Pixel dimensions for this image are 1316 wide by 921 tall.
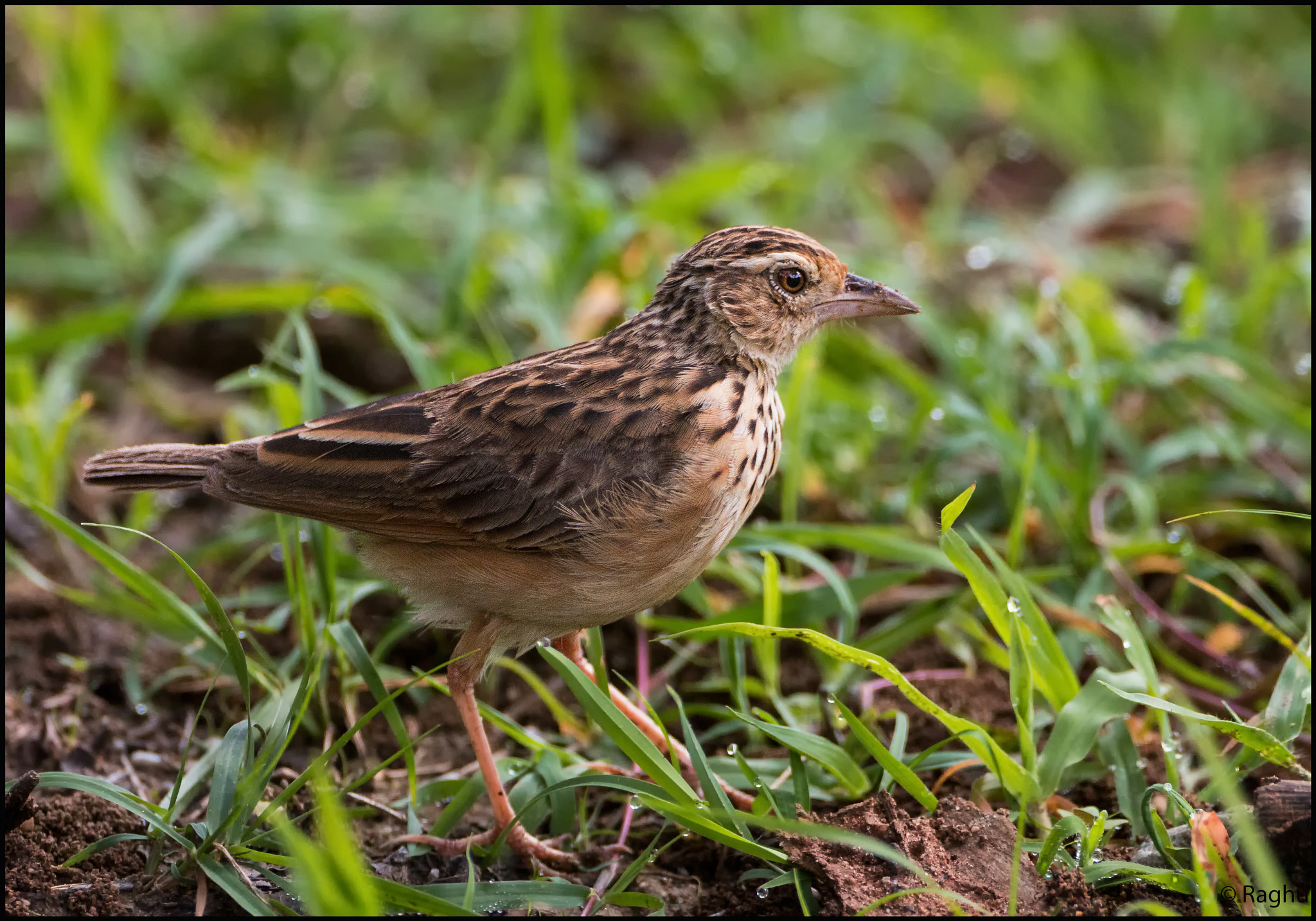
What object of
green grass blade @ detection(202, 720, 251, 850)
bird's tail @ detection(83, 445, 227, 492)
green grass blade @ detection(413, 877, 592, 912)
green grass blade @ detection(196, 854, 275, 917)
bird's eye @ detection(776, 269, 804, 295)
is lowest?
green grass blade @ detection(413, 877, 592, 912)

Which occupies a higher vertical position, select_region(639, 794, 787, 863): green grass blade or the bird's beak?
the bird's beak

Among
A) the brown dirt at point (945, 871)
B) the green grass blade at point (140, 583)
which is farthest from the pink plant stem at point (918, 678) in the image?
the green grass blade at point (140, 583)

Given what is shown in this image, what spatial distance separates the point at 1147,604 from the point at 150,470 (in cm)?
346

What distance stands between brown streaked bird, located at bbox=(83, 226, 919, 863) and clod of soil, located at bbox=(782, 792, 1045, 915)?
748 mm

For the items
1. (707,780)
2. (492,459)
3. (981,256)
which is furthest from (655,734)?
(981,256)

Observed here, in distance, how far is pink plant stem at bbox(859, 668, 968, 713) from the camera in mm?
4453

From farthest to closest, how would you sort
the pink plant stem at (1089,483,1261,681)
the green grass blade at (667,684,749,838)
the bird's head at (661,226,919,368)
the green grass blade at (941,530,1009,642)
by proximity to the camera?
the pink plant stem at (1089,483,1261,681) → the bird's head at (661,226,919,368) → the green grass blade at (667,684,749,838) → the green grass blade at (941,530,1009,642)

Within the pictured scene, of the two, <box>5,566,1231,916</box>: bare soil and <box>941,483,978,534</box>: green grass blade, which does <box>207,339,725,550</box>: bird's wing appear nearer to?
<box>941,483,978,534</box>: green grass blade

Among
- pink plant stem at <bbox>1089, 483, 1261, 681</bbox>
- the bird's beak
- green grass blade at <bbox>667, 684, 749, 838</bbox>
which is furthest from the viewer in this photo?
pink plant stem at <bbox>1089, 483, 1261, 681</bbox>

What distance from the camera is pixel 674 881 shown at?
3.78 meters

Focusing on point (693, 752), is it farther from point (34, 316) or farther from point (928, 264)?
point (34, 316)

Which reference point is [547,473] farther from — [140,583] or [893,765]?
[140,583]

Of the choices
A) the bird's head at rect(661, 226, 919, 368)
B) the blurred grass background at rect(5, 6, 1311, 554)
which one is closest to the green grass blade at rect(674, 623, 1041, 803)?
the bird's head at rect(661, 226, 919, 368)

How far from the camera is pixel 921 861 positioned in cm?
341
